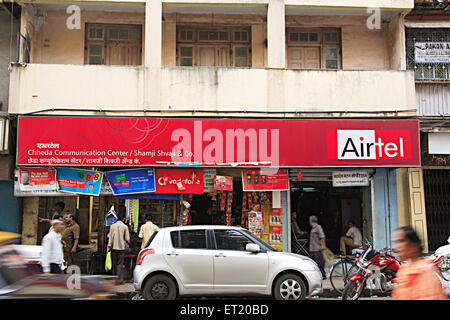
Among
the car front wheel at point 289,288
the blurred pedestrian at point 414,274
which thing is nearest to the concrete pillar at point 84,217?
the car front wheel at point 289,288

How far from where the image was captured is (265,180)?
11273 millimetres

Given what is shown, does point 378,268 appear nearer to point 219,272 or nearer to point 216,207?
point 219,272

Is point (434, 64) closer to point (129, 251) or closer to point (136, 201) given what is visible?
point (136, 201)

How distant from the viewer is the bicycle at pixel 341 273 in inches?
370

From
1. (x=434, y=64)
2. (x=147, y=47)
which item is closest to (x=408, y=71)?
(x=434, y=64)

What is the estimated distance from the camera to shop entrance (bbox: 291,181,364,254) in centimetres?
1327

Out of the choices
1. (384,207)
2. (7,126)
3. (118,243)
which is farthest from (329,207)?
(7,126)

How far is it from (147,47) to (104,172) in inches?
148

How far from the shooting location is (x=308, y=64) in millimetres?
12828

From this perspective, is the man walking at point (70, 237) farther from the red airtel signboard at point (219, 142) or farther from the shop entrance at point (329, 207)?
the shop entrance at point (329, 207)

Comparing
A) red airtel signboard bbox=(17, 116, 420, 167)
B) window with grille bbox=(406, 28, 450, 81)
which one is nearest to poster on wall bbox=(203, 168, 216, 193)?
red airtel signboard bbox=(17, 116, 420, 167)

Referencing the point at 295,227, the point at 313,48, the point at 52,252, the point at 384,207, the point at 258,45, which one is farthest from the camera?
the point at 313,48

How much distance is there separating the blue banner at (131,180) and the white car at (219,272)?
3.08m

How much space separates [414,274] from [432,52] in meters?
11.1
